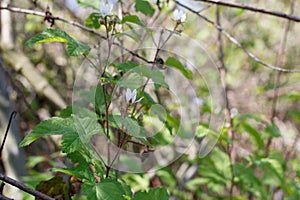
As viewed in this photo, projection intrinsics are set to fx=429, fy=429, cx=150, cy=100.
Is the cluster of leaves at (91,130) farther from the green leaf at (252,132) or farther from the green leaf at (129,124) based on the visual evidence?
the green leaf at (252,132)

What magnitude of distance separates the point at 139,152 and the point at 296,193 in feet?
3.69

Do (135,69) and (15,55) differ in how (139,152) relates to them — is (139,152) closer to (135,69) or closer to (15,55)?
(135,69)

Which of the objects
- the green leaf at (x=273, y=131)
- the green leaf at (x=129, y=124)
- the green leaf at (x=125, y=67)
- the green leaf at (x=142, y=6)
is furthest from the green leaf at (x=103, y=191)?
the green leaf at (x=273, y=131)

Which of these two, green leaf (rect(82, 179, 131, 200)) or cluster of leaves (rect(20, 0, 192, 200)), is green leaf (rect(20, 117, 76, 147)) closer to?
cluster of leaves (rect(20, 0, 192, 200))

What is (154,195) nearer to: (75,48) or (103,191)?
(103,191)

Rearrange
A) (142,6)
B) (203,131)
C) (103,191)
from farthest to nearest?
(203,131), (142,6), (103,191)

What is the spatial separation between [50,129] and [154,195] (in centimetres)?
25

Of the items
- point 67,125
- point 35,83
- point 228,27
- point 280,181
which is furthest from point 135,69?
point 228,27

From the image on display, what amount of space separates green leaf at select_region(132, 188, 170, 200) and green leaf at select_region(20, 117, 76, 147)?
0.18m

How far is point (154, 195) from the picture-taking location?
0.88 meters

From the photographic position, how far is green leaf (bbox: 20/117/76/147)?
2.69ft

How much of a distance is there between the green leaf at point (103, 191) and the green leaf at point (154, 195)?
46 mm

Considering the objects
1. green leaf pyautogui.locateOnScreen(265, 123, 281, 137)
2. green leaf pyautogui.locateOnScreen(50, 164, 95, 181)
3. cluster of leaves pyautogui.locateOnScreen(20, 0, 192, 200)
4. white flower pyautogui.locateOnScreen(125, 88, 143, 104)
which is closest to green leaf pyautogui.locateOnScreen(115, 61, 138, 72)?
cluster of leaves pyautogui.locateOnScreen(20, 0, 192, 200)

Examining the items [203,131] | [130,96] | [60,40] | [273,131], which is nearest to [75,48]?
[60,40]
